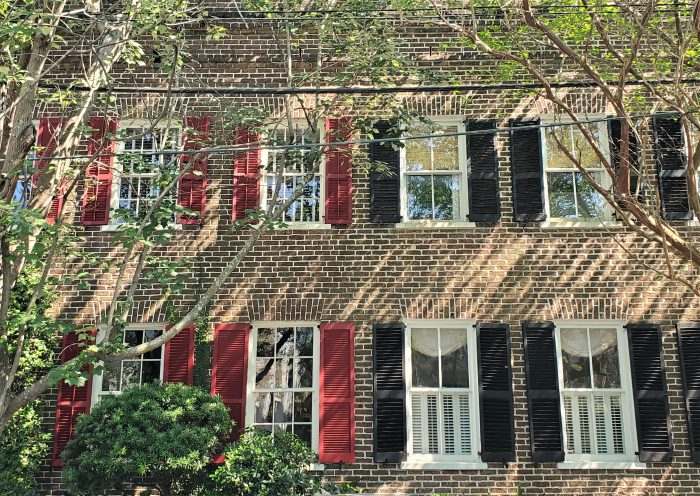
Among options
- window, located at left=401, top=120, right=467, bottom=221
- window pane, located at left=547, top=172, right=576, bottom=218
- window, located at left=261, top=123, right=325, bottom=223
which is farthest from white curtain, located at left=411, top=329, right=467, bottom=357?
window pane, located at left=547, top=172, right=576, bottom=218

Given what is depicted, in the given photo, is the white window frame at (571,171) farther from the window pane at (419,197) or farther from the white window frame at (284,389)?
the white window frame at (284,389)

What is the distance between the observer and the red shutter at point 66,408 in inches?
384

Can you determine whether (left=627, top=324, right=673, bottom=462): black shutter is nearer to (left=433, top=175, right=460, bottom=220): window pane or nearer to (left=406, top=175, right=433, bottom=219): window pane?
(left=433, top=175, right=460, bottom=220): window pane

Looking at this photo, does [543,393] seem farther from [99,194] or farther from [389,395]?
[99,194]

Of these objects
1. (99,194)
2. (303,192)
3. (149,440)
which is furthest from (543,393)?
(99,194)

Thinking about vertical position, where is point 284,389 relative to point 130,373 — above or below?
below

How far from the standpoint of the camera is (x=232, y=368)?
33.1 ft

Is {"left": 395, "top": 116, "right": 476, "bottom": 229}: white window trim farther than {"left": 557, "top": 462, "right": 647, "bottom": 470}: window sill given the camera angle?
Yes

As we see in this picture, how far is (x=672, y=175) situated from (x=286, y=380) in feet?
22.2

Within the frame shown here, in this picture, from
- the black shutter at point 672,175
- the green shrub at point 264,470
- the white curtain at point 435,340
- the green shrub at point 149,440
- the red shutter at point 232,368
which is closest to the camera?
the green shrub at point 149,440

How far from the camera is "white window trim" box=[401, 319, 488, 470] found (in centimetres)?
975

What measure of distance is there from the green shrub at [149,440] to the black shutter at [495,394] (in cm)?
364

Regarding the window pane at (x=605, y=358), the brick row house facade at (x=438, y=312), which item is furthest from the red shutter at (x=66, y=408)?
the window pane at (x=605, y=358)

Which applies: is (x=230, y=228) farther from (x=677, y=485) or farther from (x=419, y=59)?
(x=677, y=485)
